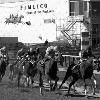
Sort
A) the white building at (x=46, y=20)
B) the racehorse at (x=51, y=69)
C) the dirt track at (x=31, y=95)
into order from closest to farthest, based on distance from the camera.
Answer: the dirt track at (x=31, y=95) → the racehorse at (x=51, y=69) → the white building at (x=46, y=20)

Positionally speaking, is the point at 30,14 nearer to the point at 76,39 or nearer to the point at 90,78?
the point at 76,39

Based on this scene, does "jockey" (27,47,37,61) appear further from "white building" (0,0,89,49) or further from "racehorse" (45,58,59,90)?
"white building" (0,0,89,49)

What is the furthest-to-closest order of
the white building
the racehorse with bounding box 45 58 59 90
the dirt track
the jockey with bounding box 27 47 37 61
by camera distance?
the white building < the jockey with bounding box 27 47 37 61 < the racehorse with bounding box 45 58 59 90 < the dirt track

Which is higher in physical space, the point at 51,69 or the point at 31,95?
the point at 51,69

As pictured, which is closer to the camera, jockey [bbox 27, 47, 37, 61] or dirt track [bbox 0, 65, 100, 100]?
dirt track [bbox 0, 65, 100, 100]

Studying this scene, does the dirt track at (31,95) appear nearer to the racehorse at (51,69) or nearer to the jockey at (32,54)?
the racehorse at (51,69)

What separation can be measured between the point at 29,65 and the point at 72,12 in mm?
32348

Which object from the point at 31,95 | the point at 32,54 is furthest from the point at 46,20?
the point at 31,95

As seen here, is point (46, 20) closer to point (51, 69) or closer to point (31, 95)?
point (51, 69)

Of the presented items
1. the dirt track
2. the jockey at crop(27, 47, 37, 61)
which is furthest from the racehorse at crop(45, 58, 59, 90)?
the jockey at crop(27, 47, 37, 61)

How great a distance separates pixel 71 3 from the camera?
4891 centimetres

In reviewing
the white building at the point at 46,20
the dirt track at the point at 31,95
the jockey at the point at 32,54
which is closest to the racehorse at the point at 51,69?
the dirt track at the point at 31,95

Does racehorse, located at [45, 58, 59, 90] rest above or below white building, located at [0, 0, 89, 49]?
below

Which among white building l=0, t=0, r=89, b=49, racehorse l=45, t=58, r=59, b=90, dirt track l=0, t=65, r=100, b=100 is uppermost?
white building l=0, t=0, r=89, b=49
